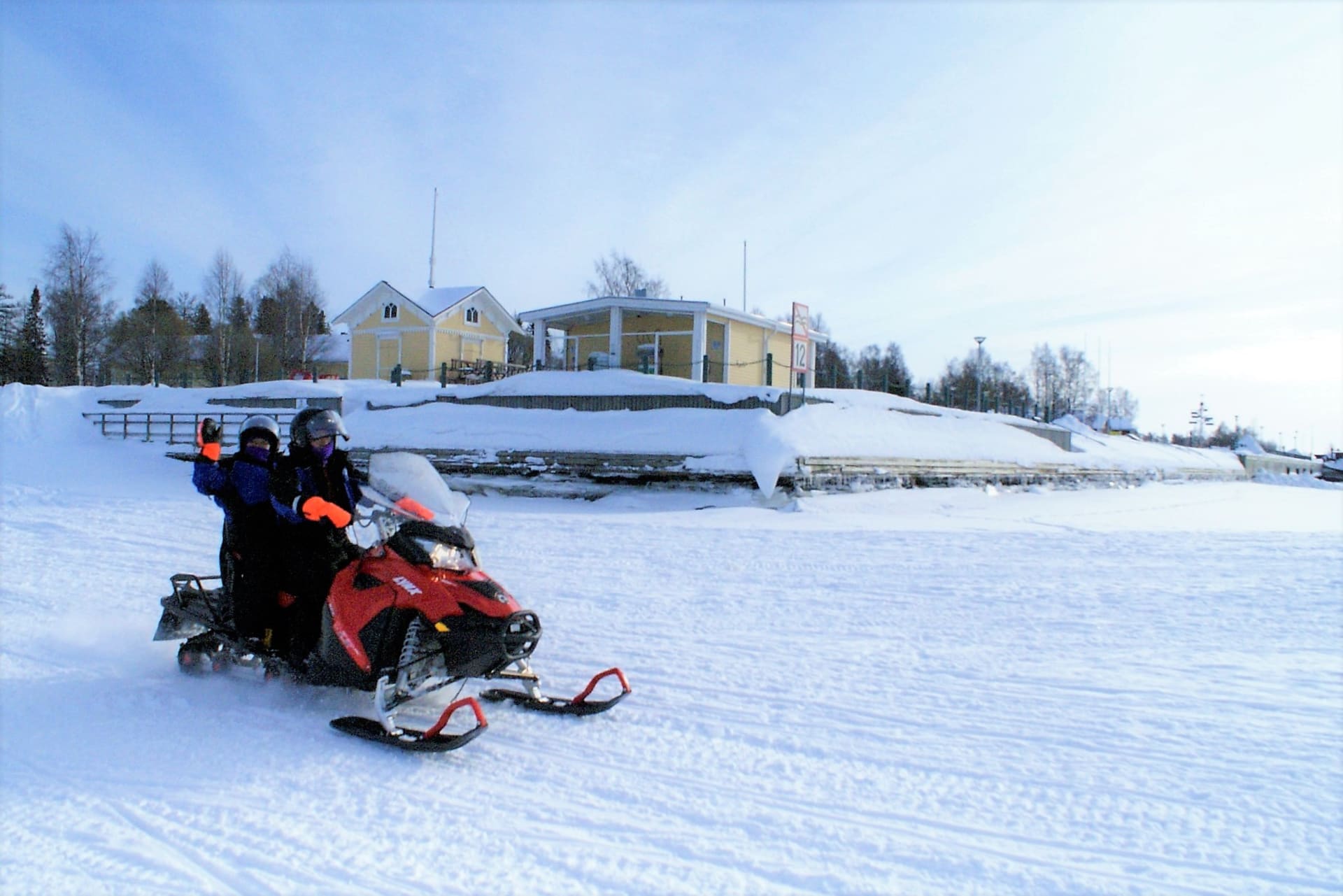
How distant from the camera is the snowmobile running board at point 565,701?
406 cm

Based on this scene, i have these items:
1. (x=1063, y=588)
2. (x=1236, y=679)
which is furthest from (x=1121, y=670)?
(x=1063, y=588)

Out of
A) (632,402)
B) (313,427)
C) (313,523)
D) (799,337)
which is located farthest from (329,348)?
(313,427)

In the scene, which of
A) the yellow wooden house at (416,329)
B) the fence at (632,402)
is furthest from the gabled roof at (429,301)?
the fence at (632,402)

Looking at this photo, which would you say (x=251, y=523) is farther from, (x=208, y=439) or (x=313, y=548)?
(x=208, y=439)

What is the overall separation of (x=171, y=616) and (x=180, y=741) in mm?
1417

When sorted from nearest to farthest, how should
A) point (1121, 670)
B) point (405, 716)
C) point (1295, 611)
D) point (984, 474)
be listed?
point (405, 716) → point (1121, 670) → point (1295, 611) → point (984, 474)

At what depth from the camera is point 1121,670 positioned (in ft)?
15.9

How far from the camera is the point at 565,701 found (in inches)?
165

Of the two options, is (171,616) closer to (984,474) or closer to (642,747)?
(642,747)

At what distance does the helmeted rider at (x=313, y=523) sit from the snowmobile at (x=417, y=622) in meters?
0.20

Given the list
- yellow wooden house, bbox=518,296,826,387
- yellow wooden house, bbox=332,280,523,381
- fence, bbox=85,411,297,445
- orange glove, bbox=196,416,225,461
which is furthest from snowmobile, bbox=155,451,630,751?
yellow wooden house, bbox=332,280,523,381

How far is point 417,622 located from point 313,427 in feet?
3.96

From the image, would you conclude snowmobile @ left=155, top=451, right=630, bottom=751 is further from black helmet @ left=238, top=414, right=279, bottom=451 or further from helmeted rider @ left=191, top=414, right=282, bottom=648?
black helmet @ left=238, top=414, right=279, bottom=451

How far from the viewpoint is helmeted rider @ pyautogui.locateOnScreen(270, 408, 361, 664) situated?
4184 mm
